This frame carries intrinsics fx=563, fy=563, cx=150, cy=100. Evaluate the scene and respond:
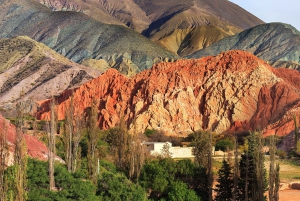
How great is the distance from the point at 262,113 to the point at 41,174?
2468 inches

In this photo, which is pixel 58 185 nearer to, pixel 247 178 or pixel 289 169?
pixel 247 178

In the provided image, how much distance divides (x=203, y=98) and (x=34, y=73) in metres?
44.2

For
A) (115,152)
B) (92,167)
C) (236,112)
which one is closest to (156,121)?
(236,112)

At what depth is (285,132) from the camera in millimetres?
72938

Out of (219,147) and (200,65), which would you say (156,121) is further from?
(219,147)

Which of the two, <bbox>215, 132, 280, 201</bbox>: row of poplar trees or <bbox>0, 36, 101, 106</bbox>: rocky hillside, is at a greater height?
<bbox>0, 36, 101, 106</bbox>: rocky hillside

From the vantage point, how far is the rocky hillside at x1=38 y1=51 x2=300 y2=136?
271 ft

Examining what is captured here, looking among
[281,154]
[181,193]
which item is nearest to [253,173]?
[181,193]

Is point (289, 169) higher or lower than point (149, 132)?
lower

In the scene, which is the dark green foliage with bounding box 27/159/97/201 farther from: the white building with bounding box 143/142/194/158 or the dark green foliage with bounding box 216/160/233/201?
the white building with bounding box 143/142/194/158

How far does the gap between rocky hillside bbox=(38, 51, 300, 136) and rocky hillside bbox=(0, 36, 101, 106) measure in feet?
57.1

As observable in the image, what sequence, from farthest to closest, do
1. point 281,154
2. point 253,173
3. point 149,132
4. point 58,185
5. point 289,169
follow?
point 149,132, point 281,154, point 289,169, point 253,173, point 58,185

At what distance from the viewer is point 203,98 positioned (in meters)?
88.2

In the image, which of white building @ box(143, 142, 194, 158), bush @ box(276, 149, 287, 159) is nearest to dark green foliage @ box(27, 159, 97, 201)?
white building @ box(143, 142, 194, 158)
